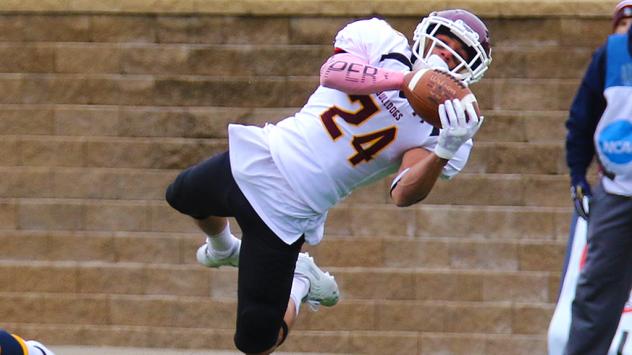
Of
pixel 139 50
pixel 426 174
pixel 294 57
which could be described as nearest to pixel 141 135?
pixel 139 50

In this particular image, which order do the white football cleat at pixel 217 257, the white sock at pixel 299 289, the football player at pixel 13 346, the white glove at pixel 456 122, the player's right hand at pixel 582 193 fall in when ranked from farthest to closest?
the white football cleat at pixel 217 257, the white sock at pixel 299 289, the player's right hand at pixel 582 193, the football player at pixel 13 346, the white glove at pixel 456 122

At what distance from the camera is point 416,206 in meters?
7.48

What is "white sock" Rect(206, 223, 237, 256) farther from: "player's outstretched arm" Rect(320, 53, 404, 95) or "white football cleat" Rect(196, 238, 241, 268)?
"player's outstretched arm" Rect(320, 53, 404, 95)

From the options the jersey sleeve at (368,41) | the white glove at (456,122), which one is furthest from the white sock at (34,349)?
the white glove at (456,122)

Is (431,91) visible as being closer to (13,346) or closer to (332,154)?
(332,154)

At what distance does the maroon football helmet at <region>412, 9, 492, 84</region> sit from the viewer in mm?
5133

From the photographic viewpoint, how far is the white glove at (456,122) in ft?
15.9

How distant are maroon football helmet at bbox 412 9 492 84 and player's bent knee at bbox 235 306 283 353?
3.99 ft

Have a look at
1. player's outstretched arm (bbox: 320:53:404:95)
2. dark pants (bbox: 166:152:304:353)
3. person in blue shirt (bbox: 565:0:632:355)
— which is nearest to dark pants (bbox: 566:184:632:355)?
person in blue shirt (bbox: 565:0:632:355)

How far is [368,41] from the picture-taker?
17.1 ft

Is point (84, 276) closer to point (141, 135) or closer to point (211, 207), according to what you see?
point (141, 135)

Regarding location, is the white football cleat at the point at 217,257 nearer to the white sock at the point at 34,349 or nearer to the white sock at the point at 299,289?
the white sock at the point at 299,289

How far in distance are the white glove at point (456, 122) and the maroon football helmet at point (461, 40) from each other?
27cm

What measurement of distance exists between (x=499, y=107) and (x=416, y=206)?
2.43 feet
